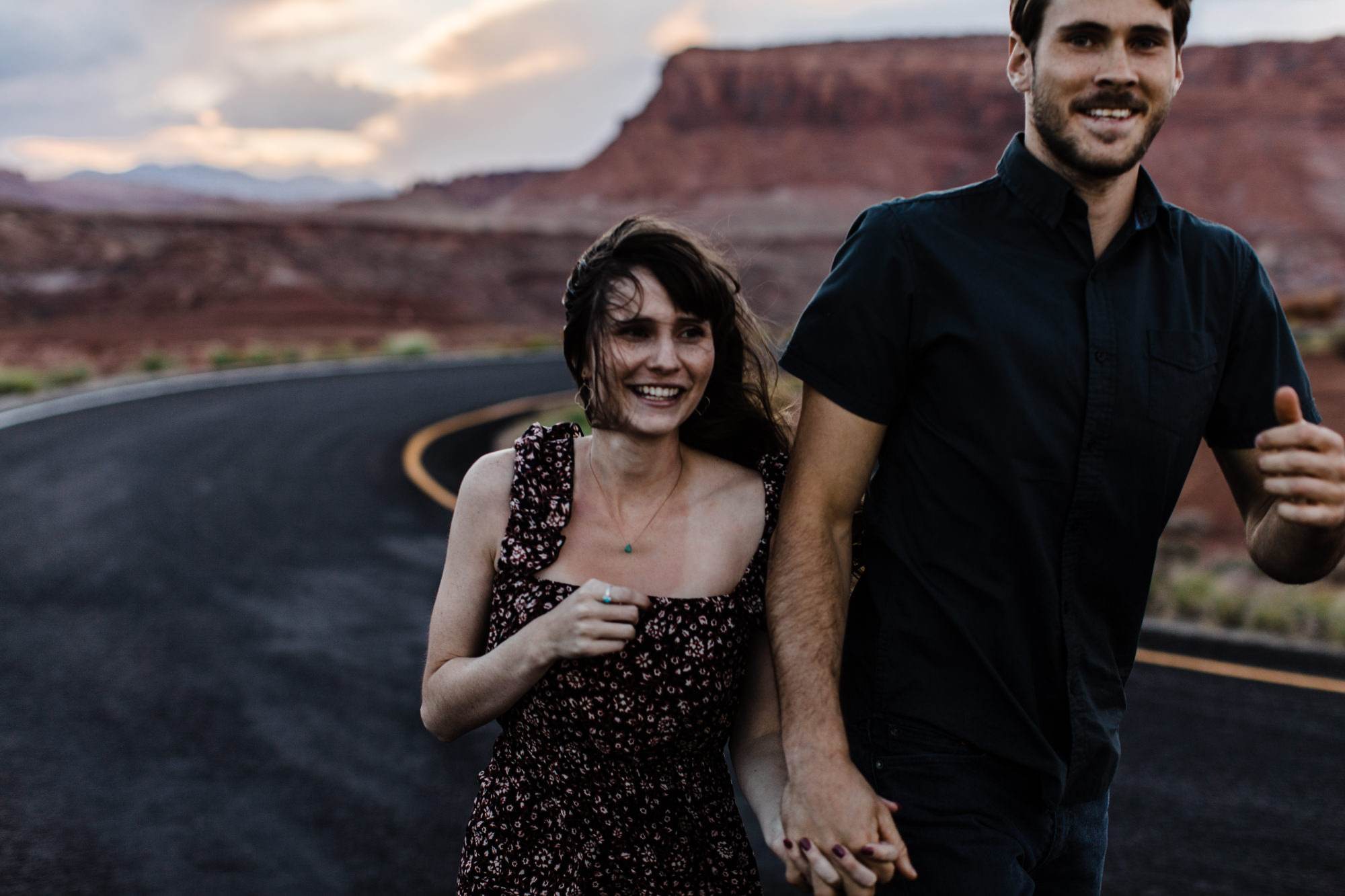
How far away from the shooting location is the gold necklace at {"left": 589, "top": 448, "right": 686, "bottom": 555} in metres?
2.30

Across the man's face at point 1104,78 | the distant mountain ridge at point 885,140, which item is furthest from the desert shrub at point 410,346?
the distant mountain ridge at point 885,140

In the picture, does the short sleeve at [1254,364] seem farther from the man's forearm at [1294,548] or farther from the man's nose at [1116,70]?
the man's nose at [1116,70]

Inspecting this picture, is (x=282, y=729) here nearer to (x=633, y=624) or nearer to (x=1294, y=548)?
(x=633, y=624)

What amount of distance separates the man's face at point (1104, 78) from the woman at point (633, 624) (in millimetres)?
704

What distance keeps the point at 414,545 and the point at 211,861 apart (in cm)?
505

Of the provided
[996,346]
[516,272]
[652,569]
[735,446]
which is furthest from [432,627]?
[516,272]

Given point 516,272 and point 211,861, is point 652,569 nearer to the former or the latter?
point 211,861

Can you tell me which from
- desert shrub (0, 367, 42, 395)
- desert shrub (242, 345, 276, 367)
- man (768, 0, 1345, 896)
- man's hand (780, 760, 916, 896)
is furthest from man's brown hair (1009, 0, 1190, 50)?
desert shrub (242, 345, 276, 367)

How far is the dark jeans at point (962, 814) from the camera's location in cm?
185

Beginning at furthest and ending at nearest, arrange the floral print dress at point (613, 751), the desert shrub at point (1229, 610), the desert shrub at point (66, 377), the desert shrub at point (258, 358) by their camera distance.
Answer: the desert shrub at point (258, 358) < the desert shrub at point (66, 377) < the desert shrub at point (1229, 610) < the floral print dress at point (613, 751)

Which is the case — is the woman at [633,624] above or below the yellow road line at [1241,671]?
above

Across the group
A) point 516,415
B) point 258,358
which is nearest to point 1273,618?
point 516,415

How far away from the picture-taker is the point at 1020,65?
2035 millimetres

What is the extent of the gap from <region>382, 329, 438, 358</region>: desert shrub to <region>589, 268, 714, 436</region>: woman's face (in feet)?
86.5
